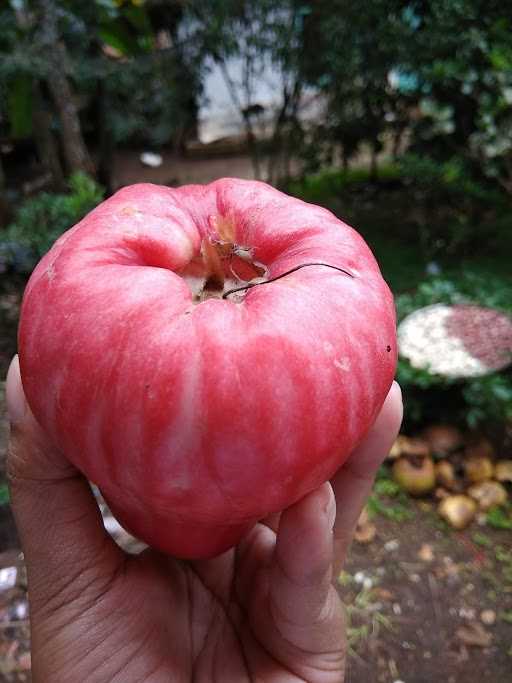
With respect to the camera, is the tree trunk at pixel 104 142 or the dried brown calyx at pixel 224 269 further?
the tree trunk at pixel 104 142

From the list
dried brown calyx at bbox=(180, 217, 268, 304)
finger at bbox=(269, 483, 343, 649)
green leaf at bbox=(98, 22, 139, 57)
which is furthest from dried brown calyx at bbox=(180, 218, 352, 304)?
green leaf at bbox=(98, 22, 139, 57)

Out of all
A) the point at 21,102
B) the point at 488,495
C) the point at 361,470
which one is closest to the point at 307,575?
the point at 361,470

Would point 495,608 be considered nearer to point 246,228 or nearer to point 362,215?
point 246,228

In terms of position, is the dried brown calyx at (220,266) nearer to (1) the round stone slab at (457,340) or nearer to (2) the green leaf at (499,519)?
(1) the round stone slab at (457,340)

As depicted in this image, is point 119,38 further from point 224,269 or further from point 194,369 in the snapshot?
point 194,369

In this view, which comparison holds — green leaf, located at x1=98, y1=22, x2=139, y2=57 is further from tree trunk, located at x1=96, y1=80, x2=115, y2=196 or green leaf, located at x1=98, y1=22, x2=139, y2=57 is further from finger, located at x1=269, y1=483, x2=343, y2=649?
finger, located at x1=269, y1=483, x2=343, y2=649

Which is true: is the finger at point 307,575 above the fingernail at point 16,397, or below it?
below

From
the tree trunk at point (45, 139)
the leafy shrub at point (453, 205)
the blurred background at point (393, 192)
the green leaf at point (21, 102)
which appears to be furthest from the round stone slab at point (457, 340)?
the green leaf at point (21, 102)
